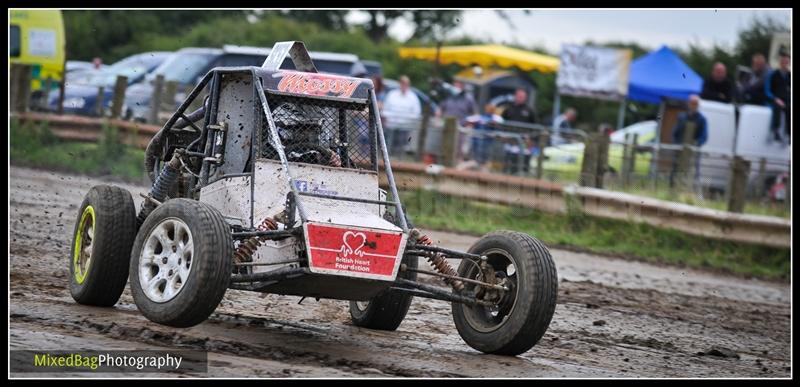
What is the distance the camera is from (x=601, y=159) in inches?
695

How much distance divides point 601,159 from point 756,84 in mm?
4698

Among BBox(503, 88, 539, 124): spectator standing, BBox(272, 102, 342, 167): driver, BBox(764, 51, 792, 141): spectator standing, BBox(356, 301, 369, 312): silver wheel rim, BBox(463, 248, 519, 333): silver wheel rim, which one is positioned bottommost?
BBox(356, 301, 369, 312): silver wheel rim

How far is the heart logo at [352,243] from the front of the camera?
7422 mm

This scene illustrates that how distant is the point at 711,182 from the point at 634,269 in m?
3.69

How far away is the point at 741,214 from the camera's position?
16156mm

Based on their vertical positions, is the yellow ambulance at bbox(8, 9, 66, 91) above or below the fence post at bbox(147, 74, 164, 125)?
above

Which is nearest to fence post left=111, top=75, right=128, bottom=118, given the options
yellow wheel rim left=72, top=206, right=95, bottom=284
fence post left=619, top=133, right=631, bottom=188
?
fence post left=619, top=133, right=631, bottom=188

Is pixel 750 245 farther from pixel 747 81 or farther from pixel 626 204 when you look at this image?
pixel 747 81

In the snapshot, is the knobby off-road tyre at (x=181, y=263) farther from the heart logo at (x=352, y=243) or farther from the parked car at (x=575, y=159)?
the parked car at (x=575, y=159)

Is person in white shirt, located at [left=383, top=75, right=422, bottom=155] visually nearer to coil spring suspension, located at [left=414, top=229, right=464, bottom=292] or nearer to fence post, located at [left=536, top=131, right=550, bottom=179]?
fence post, located at [left=536, top=131, right=550, bottom=179]

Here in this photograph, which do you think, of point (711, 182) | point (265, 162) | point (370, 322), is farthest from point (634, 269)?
point (265, 162)

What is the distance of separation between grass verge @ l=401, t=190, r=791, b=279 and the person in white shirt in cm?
288

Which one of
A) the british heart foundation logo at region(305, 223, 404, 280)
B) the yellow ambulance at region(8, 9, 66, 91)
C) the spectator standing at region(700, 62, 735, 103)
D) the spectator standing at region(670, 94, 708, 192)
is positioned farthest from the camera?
the yellow ambulance at region(8, 9, 66, 91)

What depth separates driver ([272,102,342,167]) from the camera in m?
8.51
